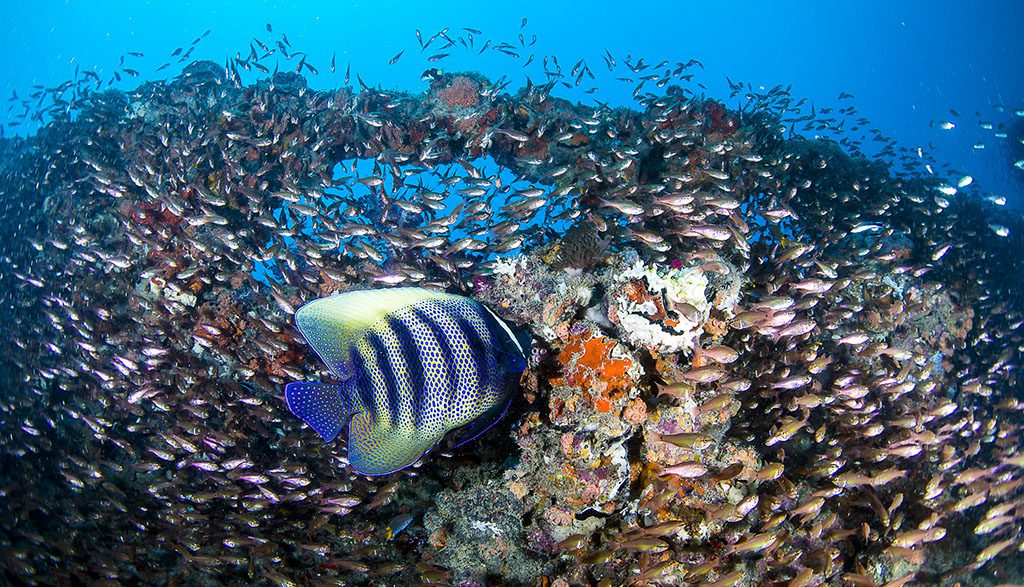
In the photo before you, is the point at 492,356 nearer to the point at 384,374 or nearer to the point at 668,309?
the point at 384,374

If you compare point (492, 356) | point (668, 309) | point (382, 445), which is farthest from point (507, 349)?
point (668, 309)

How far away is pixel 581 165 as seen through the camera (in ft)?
29.7

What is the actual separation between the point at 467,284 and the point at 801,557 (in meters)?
4.80

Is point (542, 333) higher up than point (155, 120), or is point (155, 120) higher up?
point (155, 120)

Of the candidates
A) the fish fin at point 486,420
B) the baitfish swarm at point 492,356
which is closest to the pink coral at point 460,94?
the baitfish swarm at point 492,356

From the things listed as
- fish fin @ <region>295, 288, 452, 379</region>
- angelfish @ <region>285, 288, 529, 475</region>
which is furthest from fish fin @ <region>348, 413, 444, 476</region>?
fish fin @ <region>295, 288, 452, 379</region>

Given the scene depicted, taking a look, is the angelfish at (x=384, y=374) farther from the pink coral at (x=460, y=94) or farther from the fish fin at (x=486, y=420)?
the pink coral at (x=460, y=94)

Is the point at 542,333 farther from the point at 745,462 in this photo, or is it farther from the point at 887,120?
the point at 887,120

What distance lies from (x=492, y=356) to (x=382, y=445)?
653 mm

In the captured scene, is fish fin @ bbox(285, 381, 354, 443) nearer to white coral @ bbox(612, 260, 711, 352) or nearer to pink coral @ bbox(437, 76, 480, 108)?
white coral @ bbox(612, 260, 711, 352)

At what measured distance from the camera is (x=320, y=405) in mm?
2166

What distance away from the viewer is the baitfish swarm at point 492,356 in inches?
149

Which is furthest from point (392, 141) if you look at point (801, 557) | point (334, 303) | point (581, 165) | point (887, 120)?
point (887, 120)

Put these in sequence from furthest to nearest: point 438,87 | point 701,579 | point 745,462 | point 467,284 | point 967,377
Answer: point 438,87
point 967,377
point 467,284
point 745,462
point 701,579
